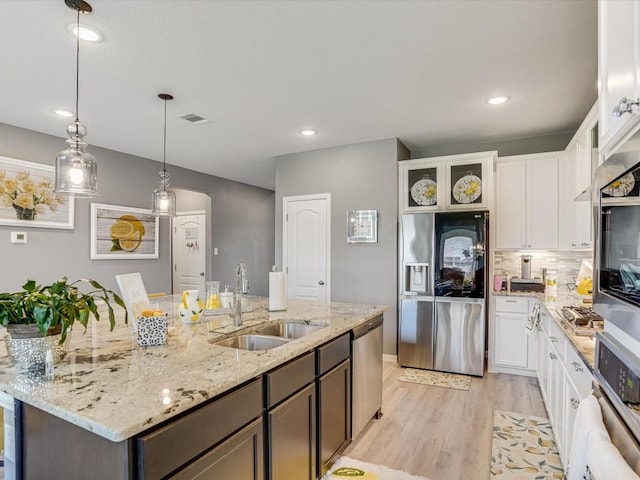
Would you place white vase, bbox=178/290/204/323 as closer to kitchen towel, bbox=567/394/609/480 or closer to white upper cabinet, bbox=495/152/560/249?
kitchen towel, bbox=567/394/609/480

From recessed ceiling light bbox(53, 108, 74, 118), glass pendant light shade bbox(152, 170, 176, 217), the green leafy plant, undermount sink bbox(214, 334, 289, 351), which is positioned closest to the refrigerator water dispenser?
undermount sink bbox(214, 334, 289, 351)

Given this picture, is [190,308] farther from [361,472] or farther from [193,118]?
[193,118]

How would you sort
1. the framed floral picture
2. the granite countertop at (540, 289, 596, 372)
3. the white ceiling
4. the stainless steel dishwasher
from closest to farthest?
the granite countertop at (540, 289, 596, 372) < the white ceiling < the stainless steel dishwasher < the framed floral picture

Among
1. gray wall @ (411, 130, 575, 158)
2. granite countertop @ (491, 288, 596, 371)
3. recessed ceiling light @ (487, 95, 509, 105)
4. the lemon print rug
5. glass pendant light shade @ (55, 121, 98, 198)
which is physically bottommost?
the lemon print rug

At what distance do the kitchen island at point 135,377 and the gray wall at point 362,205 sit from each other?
7.76ft

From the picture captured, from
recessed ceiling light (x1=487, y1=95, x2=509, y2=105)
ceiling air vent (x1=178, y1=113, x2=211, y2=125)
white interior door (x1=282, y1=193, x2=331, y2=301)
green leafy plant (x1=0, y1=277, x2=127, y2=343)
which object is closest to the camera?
green leafy plant (x1=0, y1=277, x2=127, y2=343)

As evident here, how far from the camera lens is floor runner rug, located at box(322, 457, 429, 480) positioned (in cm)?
209

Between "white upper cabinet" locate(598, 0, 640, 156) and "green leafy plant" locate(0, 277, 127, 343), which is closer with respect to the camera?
"white upper cabinet" locate(598, 0, 640, 156)


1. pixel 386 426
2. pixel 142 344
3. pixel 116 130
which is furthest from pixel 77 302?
pixel 116 130

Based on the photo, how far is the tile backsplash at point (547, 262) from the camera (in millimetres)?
3988

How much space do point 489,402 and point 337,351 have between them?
1.83m

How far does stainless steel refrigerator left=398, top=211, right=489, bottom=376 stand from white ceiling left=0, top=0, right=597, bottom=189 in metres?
1.10

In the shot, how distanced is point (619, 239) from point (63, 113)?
424 cm

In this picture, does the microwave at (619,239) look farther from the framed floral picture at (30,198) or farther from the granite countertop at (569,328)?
the framed floral picture at (30,198)
